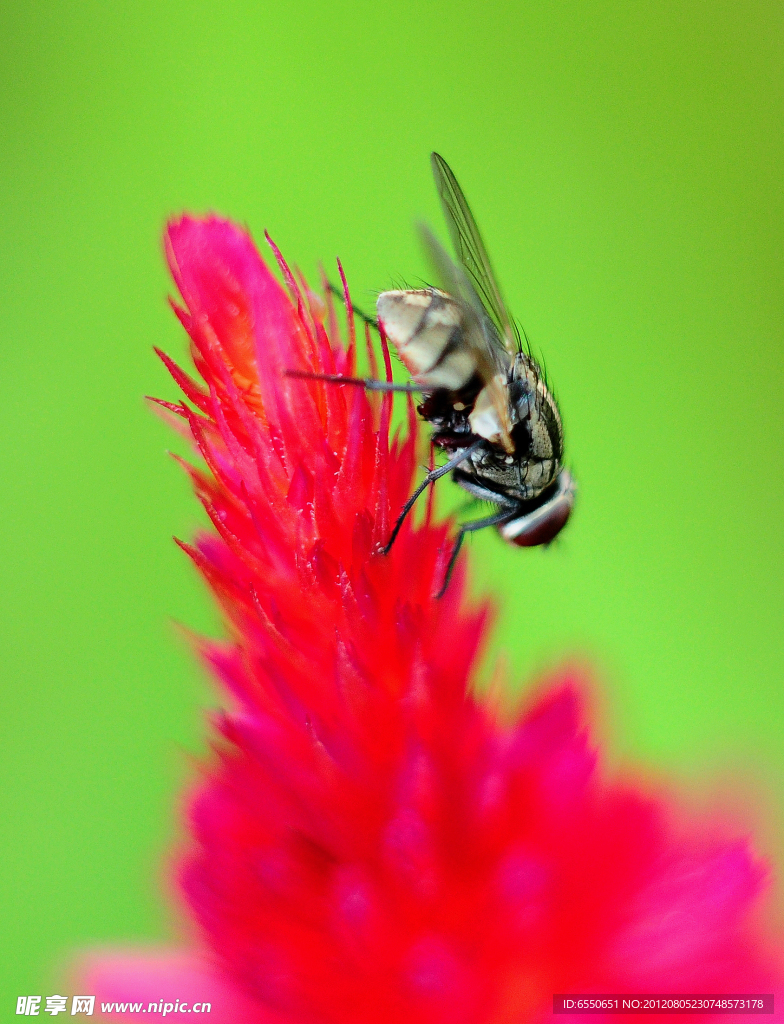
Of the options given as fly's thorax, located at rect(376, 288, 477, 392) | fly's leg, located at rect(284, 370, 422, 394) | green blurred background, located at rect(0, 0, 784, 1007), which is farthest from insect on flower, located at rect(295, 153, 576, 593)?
green blurred background, located at rect(0, 0, 784, 1007)

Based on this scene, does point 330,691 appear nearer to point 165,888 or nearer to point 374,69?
point 165,888

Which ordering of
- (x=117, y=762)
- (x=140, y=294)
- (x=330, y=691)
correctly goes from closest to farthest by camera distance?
(x=330, y=691), (x=117, y=762), (x=140, y=294)

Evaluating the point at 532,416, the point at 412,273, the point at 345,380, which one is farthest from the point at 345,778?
the point at 412,273

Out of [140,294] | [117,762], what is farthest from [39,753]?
[140,294]

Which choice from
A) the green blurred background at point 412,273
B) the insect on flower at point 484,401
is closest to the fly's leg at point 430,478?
the insect on flower at point 484,401

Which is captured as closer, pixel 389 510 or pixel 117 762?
pixel 389 510

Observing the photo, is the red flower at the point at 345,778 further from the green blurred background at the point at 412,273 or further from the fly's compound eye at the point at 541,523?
the green blurred background at the point at 412,273

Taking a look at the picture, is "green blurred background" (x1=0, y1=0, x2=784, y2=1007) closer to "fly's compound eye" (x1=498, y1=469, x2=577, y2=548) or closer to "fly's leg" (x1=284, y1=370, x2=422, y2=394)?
"fly's compound eye" (x1=498, y1=469, x2=577, y2=548)
